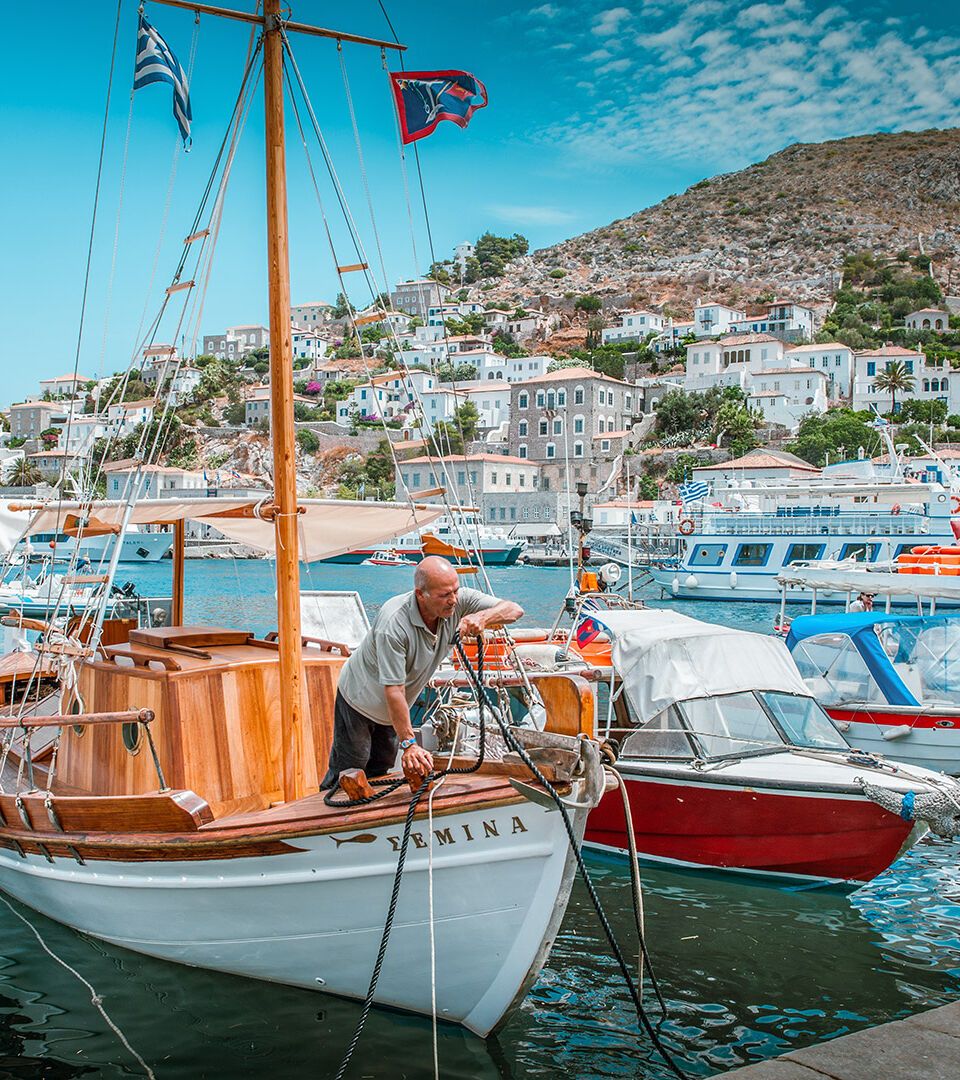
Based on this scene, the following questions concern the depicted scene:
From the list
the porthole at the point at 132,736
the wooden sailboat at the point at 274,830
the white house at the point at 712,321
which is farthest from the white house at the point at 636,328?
the porthole at the point at 132,736

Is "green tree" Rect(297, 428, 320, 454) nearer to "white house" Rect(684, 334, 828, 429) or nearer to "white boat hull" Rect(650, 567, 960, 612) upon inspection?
"white house" Rect(684, 334, 828, 429)

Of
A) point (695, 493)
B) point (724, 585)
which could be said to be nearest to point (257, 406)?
point (695, 493)

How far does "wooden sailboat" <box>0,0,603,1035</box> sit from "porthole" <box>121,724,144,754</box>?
Answer: 2 centimetres

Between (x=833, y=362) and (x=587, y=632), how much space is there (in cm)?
11140

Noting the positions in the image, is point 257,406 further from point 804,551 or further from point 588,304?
point 804,551

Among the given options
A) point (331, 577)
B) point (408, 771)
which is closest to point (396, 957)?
point (408, 771)

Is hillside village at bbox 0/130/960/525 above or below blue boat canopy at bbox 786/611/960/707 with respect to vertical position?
above

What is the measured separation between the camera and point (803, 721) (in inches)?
431

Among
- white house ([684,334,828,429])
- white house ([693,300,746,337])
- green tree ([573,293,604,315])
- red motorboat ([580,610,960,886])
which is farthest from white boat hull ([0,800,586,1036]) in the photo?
green tree ([573,293,604,315])

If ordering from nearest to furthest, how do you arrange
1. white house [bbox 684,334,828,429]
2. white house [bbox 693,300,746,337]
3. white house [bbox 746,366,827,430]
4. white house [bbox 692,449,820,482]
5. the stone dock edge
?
the stone dock edge → white house [bbox 692,449,820,482] → white house [bbox 746,366,827,430] → white house [bbox 684,334,828,429] → white house [bbox 693,300,746,337]

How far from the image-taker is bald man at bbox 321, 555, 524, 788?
18.1ft

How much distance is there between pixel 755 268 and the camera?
185 meters

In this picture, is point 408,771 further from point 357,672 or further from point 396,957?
point 396,957

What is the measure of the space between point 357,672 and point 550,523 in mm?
92732
